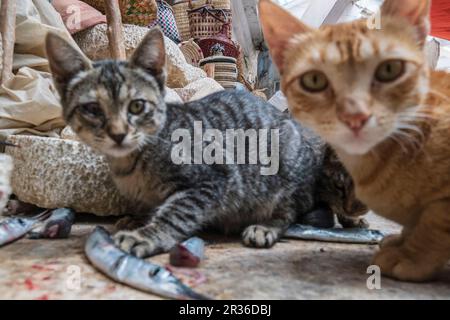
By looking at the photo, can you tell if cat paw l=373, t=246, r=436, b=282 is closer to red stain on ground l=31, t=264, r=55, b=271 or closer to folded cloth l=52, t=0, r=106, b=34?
red stain on ground l=31, t=264, r=55, b=271

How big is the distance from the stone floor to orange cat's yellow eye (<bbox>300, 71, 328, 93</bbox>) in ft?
1.71

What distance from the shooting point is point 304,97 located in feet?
3.51

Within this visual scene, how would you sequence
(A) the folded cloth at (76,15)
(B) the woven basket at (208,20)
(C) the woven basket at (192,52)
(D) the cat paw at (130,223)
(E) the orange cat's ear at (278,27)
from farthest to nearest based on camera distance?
(B) the woven basket at (208,20), (C) the woven basket at (192,52), (A) the folded cloth at (76,15), (D) the cat paw at (130,223), (E) the orange cat's ear at (278,27)

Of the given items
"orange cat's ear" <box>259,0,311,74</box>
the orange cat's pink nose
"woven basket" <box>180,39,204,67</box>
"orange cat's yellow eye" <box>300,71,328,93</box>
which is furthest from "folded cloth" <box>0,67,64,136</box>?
"woven basket" <box>180,39,204,67</box>

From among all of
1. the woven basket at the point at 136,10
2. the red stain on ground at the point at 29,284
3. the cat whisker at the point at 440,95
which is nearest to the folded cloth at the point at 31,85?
the woven basket at the point at 136,10

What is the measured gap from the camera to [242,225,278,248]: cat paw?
5.08ft

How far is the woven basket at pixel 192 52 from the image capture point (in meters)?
4.57

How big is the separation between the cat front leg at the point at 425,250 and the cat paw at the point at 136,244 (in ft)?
2.34

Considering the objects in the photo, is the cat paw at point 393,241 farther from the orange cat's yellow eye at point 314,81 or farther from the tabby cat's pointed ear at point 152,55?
the tabby cat's pointed ear at point 152,55

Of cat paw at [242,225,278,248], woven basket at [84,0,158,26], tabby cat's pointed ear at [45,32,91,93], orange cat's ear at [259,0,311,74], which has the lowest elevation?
cat paw at [242,225,278,248]

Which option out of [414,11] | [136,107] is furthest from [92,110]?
[414,11]

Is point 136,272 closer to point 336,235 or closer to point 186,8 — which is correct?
point 336,235

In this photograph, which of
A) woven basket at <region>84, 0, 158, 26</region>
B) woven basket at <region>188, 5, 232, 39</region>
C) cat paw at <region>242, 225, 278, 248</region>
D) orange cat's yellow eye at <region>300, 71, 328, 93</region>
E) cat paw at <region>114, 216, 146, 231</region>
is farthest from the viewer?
woven basket at <region>188, 5, 232, 39</region>
